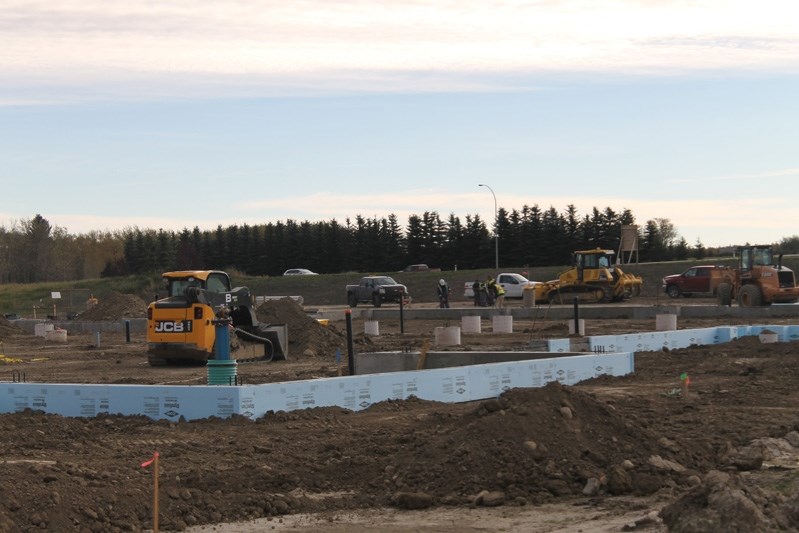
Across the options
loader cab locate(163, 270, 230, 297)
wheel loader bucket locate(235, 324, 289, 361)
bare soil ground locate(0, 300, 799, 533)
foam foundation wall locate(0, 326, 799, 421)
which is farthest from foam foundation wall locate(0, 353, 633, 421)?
wheel loader bucket locate(235, 324, 289, 361)

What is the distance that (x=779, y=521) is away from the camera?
7742mm

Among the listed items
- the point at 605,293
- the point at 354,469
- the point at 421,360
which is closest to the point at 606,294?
the point at 605,293

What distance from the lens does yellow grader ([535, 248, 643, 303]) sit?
46.9 meters

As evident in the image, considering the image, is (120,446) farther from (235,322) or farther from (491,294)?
(491,294)

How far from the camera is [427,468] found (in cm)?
1023

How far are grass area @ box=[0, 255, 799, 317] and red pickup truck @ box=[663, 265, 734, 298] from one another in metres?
6.21

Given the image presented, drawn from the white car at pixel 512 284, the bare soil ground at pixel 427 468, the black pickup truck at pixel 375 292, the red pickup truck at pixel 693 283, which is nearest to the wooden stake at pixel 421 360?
the bare soil ground at pixel 427 468

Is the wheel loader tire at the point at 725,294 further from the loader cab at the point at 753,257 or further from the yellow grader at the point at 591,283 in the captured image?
the yellow grader at the point at 591,283

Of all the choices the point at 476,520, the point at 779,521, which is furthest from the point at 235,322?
the point at 779,521

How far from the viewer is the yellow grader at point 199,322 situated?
22.8 metres

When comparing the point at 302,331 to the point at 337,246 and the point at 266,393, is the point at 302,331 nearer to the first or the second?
the point at 266,393

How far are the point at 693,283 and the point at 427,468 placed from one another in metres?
43.3

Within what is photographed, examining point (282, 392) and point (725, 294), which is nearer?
point (282, 392)

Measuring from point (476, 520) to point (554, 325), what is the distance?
85.2 feet
